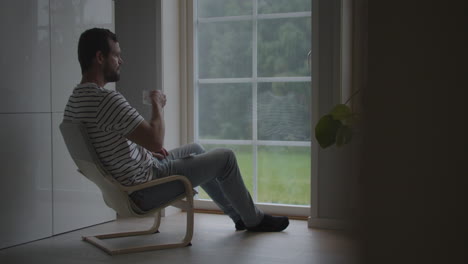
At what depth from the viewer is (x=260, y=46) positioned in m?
3.62

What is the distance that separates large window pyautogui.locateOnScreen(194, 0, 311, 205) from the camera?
3533mm

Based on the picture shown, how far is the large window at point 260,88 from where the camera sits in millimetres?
3533

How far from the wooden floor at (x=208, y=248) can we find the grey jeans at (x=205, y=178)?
20 centimetres

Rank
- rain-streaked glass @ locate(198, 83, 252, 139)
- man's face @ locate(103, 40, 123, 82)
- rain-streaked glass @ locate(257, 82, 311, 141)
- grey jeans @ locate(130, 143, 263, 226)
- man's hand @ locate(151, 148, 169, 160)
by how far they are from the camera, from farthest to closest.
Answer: rain-streaked glass @ locate(198, 83, 252, 139), rain-streaked glass @ locate(257, 82, 311, 141), man's hand @ locate(151, 148, 169, 160), man's face @ locate(103, 40, 123, 82), grey jeans @ locate(130, 143, 263, 226)

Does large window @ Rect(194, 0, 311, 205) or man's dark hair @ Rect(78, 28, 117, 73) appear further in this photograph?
large window @ Rect(194, 0, 311, 205)

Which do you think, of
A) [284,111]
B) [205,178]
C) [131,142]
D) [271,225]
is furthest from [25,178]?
[284,111]

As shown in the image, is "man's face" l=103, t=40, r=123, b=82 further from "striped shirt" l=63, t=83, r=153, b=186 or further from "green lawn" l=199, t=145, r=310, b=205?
"green lawn" l=199, t=145, r=310, b=205

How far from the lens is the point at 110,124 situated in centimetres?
254

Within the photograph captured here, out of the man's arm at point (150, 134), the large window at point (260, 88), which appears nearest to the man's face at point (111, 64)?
the man's arm at point (150, 134)

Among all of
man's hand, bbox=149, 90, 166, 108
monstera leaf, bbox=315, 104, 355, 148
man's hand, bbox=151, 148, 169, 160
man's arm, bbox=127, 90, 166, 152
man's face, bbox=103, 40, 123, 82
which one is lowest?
man's hand, bbox=151, 148, 169, 160

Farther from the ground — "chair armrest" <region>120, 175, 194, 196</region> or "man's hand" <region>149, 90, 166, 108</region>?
"man's hand" <region>149, 90, 166, 108</region>

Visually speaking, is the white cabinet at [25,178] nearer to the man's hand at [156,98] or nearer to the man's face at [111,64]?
the man's face at [111,64]

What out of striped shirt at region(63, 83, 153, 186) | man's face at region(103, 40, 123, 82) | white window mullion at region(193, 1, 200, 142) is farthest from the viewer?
white window mullion at region(193, 1, 200, 142)

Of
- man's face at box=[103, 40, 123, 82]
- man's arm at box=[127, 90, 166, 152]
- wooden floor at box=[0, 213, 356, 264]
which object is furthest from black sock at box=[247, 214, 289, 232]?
man's face at box=[103, 40, 123, 82]
